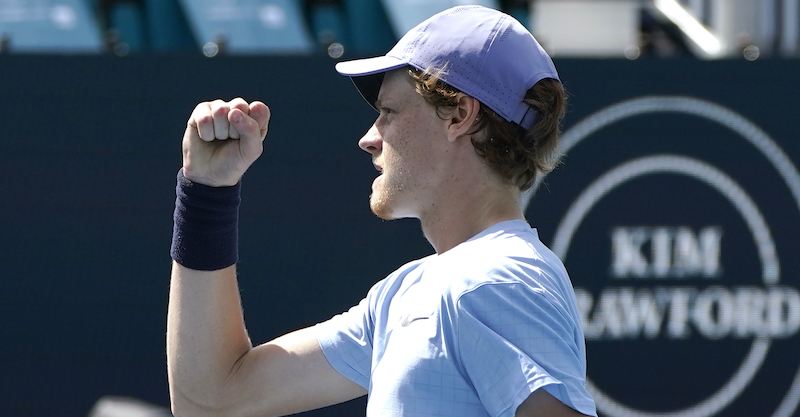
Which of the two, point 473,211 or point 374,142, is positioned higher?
point 374,142

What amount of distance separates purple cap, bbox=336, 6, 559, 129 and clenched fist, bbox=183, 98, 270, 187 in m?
0.25

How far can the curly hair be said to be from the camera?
136 cm

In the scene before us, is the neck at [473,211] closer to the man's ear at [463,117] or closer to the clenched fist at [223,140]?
the man's ear at [463,117]

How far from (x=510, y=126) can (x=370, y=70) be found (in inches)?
8.8

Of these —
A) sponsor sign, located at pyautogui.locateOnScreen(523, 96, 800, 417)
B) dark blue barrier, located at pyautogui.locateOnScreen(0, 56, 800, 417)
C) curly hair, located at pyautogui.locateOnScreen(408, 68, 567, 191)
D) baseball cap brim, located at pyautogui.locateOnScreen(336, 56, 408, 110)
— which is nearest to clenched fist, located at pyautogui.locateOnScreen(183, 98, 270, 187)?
baseball cap brim, located at pyautogui.locateOnScreen(336, 56, 408, 110)

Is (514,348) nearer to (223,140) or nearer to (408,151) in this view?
(408,151)

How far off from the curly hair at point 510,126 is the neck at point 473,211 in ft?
0.10

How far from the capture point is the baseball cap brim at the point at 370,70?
4.57 ft

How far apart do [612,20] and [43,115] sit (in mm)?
2393

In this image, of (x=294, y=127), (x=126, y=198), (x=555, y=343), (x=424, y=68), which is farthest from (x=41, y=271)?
(x=555, y=343)

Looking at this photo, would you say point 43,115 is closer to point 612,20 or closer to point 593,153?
point 593,153

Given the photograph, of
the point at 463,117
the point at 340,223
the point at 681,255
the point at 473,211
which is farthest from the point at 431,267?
the point at 681,255

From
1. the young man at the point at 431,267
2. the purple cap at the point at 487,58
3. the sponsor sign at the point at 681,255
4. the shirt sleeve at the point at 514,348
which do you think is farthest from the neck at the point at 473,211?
the sponsor sign at the point at 681,255

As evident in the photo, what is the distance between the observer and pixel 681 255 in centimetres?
355
